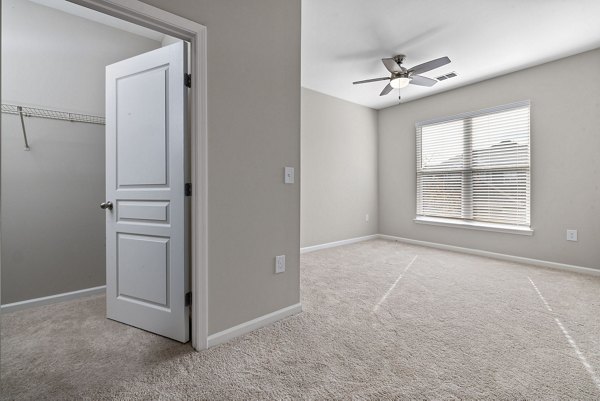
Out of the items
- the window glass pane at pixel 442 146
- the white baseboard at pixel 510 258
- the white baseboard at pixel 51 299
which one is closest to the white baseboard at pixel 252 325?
the white baseboard at pixel 51 299

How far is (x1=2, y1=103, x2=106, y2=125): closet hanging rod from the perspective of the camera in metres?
2.34

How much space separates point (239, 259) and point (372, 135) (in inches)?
171

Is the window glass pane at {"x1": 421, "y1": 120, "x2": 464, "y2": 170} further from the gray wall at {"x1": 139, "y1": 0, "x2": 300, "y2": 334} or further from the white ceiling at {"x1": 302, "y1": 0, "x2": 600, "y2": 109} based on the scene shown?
the gray wall at {"x1": 139, "y1": 0, "x2": 300, "y2": 334}

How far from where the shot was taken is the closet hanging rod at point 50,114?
2.34 m

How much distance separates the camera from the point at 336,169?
16.1ft

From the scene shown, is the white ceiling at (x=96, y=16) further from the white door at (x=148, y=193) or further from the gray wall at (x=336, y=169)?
the gray wall at (x=336, y=169)

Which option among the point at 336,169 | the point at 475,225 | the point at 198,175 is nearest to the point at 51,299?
the point at 198,175

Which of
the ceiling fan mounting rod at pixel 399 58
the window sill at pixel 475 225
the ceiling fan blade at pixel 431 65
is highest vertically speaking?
the ceiling fan mounting rod at pixel 399 58

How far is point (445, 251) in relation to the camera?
4461mm

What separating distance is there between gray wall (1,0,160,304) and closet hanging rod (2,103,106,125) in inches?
1.9

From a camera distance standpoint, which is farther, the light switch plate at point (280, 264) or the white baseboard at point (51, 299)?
the white baseboard at point (51, 299)

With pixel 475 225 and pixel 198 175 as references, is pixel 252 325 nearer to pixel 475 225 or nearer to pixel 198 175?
pixel 198 175

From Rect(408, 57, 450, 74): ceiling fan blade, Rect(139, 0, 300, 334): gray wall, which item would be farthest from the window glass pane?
Rect(139, 0, 300, 334): gray wall

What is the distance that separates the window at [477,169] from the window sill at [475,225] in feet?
0.04
